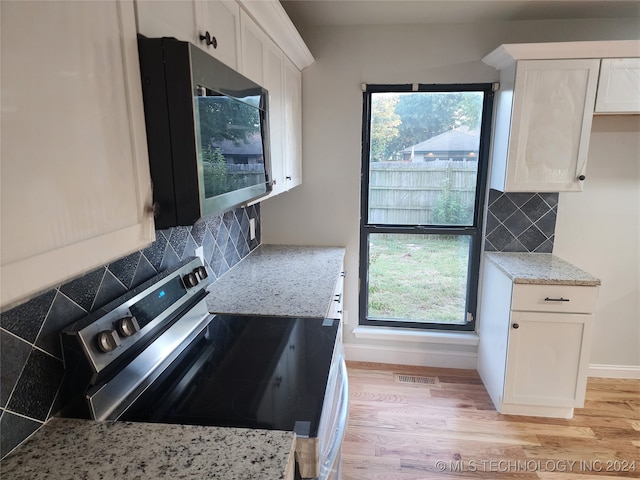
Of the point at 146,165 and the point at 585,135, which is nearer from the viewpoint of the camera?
the point at 146,165

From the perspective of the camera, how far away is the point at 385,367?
114 inches

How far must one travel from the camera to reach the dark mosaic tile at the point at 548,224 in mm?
2609

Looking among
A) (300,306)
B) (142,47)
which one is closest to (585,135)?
(300,306)

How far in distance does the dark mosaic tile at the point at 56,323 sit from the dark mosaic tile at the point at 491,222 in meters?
2.46

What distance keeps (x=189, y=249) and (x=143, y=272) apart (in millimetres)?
359

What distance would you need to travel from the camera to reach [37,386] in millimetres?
903

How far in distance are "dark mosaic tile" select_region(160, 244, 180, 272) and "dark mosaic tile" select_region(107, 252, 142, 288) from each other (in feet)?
0.56

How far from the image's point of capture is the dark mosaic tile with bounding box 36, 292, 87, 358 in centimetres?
92

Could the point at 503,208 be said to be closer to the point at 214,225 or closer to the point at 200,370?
the point at 214,225

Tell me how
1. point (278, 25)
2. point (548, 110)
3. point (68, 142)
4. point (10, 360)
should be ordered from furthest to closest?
point (548, 110) < point (278, 25) < point (10, 360) < point (68, 142)

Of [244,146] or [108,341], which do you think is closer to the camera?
[108,341]

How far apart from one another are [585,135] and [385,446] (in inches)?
82.7

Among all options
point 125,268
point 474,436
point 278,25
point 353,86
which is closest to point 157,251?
point 125,268

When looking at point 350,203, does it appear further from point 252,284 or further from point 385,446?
point 385,446
